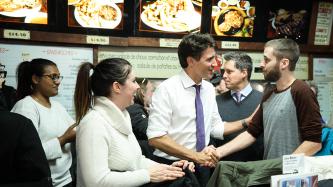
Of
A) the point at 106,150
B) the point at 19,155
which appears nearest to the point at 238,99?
the point at 106,150

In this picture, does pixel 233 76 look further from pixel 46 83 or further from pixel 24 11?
pixel 24 11

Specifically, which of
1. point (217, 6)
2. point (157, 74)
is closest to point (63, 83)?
point (157, 74)

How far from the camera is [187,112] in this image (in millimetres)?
2355

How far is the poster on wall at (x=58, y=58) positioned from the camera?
3.09m

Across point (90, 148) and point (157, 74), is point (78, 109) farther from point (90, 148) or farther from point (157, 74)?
point (157, 74)

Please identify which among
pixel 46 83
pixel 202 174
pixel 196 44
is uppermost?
Result: pixel 196 44

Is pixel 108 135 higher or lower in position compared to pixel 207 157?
higher

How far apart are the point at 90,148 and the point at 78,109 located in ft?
1.21

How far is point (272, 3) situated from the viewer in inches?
152

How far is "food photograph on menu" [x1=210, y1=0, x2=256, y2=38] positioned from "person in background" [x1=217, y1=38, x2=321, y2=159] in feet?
4.50

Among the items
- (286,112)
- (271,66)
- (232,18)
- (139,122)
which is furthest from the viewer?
(232,18)

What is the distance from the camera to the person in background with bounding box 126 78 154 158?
8.70 ft

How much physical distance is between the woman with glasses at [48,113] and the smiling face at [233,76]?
136 cm

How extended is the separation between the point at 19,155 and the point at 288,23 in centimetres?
334
